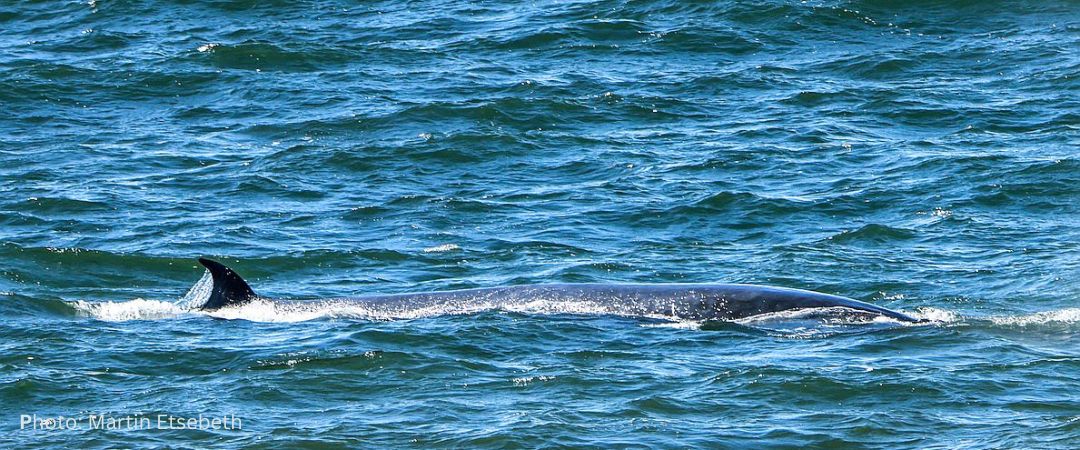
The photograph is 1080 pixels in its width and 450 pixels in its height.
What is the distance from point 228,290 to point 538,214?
5848 millimetres

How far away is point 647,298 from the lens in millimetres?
15414

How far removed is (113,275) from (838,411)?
9.82 meters

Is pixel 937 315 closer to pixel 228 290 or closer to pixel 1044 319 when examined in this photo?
pixel 1044 319

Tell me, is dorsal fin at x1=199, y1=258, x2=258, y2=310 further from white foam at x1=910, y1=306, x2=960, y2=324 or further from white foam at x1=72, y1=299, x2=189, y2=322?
A: white foam at x1=910, y1=306, x2=960, y2=324

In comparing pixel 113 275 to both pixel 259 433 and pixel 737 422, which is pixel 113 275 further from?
pixel 737 422

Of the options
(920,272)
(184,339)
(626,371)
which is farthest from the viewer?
(920,272)

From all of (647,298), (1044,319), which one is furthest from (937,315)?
(647,298)

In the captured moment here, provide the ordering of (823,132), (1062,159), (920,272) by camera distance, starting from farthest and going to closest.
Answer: (823,132) < (1062,159) < (920,272)

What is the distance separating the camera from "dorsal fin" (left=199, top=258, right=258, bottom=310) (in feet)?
52.7

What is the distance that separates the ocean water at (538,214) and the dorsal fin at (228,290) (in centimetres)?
19

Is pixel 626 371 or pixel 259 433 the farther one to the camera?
pixel 626 371

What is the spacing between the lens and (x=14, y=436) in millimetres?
12000

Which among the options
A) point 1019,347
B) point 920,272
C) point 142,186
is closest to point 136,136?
point 142,186

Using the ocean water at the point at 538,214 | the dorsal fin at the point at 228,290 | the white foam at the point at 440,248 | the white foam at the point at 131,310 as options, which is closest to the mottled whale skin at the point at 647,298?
the dorsal fin at the point at 228,290
